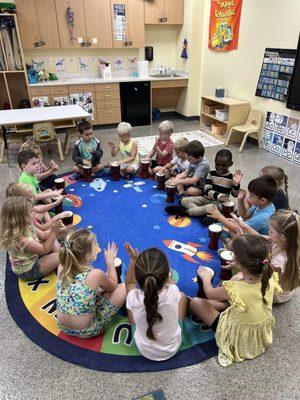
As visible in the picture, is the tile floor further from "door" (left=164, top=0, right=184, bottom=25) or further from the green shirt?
"door" (left=164, top=0, right=184, bottom=25)

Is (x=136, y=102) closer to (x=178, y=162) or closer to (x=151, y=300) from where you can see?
(x=178, y=162)

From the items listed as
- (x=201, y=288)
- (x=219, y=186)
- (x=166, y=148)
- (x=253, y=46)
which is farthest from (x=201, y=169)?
(x=253, y=46)

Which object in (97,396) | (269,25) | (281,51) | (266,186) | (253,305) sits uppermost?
(269,25)

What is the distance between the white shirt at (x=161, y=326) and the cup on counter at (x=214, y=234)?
854 millimetres

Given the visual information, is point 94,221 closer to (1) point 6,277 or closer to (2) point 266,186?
(1) point 6,277

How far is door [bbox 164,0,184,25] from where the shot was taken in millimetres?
5297

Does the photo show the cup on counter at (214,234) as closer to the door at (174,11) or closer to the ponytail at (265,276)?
the ponytail at (265,276)

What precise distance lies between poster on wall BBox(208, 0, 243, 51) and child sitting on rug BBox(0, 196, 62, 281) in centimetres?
416

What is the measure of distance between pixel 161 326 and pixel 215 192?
1.50 meters

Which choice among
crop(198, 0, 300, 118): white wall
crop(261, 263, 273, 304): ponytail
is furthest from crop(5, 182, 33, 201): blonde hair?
crop(198, 0, 300, 118): white wall

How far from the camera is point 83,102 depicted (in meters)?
5.20

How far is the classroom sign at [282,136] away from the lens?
3.94m

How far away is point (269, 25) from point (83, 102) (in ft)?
9.94

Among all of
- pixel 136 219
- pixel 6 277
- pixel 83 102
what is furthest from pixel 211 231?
pixel 83 102
